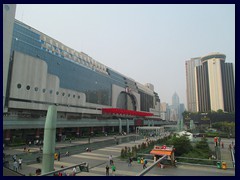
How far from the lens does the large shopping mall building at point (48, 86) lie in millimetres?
36750

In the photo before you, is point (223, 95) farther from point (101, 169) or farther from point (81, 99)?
point (101, 169)

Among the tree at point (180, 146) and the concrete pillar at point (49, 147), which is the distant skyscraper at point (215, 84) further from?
the concrete pillar at point (49, 147)

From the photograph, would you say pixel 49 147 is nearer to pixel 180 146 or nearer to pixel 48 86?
pixel 180 146

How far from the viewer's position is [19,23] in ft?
142

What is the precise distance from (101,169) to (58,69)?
38.5 m

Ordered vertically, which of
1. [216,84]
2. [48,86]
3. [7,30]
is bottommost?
[48,86]

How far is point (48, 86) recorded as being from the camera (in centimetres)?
4681

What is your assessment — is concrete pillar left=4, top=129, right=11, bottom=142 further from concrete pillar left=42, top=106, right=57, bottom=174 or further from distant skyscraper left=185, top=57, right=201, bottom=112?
distant skyscraper left=185, top=57, right=201, bottom=112

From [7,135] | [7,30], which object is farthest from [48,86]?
[7,30]

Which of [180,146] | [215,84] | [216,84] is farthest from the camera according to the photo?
[215,84]

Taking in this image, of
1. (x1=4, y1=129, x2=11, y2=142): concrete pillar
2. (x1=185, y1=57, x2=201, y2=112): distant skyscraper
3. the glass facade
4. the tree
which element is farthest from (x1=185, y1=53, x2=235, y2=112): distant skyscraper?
(x1=4, y1=129, x2=11, y2=142): concrete pillar

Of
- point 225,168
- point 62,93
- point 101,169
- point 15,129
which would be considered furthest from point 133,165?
point 62,93

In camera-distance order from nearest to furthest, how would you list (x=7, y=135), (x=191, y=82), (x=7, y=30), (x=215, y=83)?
(x=7, y=30), (x=7, y=135), (x=215, y=83), (x=191, y=82)

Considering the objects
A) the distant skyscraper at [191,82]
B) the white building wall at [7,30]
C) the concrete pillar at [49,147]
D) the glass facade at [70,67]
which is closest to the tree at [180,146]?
the concrete pillar at [49,147]
